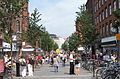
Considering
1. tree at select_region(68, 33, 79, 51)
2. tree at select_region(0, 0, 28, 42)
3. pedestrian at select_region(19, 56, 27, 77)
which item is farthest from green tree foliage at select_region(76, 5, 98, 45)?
tree at select_region(0, 0, 28, 42)

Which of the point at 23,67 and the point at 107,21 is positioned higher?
the point at 107,21

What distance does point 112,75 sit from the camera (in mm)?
18047

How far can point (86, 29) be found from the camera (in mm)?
53219

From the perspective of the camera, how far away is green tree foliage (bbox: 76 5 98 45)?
174 feet

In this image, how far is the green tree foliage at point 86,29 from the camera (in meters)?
53.0

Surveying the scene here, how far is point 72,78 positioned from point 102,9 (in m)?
50.1

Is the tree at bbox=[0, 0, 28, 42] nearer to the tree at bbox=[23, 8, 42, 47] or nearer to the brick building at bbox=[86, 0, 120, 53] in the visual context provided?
the tree at bbox=[23, 8, 42, 47]

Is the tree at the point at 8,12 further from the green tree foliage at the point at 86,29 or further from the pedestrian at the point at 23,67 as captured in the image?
the green tree foliage at the point at 86,29

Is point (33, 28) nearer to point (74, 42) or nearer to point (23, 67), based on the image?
point (23, 67)

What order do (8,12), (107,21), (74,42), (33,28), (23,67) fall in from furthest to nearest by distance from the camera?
(74,42)
(107,21)
(33,28)
(23,67)
(8,12)

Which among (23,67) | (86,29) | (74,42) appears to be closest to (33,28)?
(86,29)

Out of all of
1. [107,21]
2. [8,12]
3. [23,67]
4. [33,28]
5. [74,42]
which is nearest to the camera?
[8,12]

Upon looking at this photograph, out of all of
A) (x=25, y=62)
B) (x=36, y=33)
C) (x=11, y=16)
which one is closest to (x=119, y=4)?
(x=36, y=33)

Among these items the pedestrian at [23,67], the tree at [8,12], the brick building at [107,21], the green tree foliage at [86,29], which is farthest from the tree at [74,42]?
the tree at [8,12]
